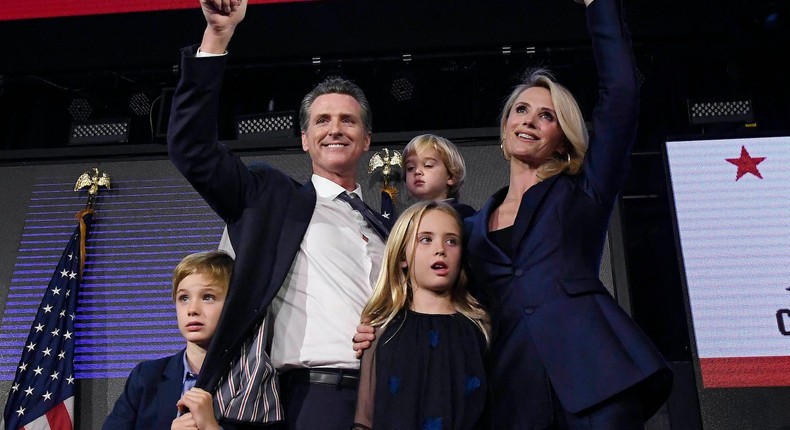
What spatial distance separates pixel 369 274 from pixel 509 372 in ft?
1.84

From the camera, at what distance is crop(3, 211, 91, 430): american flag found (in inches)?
154

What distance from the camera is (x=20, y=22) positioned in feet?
14.9

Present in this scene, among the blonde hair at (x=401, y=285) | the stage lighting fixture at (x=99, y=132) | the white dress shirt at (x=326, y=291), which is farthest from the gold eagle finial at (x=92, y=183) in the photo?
the blonde hair at (x=401, y=285)

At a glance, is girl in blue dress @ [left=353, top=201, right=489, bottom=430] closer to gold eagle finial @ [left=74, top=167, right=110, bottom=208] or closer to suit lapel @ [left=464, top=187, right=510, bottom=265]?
suit lapel @ [left=464, top=187, right=510, bottom=265]

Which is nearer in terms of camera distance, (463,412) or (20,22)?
(463,412)

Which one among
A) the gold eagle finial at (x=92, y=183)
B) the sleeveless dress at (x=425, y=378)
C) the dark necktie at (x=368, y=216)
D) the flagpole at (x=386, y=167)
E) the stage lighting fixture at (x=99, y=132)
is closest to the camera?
the sleeveless dress at (x=425, y=378)

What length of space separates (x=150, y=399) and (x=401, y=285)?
1065 mm

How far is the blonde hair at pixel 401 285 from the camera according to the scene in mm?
2256

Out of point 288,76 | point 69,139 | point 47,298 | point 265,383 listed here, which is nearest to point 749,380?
point 265,383

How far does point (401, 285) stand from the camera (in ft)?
7.63

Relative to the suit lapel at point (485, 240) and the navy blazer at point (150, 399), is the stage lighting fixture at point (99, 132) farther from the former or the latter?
the suit lapel at point (485, 240)

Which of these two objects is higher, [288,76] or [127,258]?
[288,76]

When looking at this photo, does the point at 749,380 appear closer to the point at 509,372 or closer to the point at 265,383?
the point at 509,372

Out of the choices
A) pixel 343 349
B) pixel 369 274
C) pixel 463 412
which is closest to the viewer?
pixel 463 412
